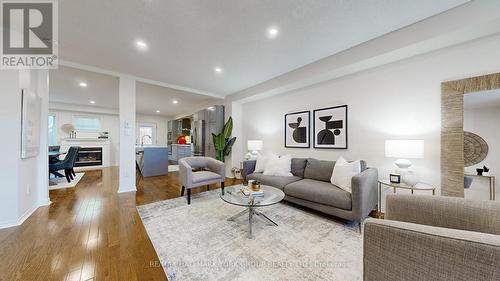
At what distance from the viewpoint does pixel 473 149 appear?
196 cm

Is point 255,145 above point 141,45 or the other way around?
the other way around

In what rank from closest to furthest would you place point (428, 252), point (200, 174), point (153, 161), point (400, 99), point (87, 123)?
point (428, 252) → point (400, 99) → point (200, 174) → point (153, 161) → point (87, 123)

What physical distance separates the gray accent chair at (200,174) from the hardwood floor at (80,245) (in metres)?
0.37

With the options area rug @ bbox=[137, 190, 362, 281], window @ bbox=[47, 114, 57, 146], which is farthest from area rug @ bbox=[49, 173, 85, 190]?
area rug @ bbox=[137, 190, 362, 281]

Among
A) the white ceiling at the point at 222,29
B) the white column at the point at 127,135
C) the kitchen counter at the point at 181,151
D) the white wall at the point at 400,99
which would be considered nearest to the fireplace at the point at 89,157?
the kitchen counter at the point at 181,151

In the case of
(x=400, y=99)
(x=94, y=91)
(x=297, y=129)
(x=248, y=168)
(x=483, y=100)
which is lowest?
(x=248, y=168)

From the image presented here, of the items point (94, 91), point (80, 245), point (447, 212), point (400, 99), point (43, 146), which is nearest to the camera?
point (447, 212)

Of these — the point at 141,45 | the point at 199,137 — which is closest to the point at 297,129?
the point at 141,45

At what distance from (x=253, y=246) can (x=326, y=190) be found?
1260mm

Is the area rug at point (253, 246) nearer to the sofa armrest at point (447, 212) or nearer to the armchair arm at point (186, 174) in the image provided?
the armchair arm at point (186, 174)

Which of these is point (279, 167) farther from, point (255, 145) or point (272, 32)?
point (272, 32)

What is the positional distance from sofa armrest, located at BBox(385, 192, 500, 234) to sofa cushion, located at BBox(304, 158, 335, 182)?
1.50 meters

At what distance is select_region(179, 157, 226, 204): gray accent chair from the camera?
300 cm

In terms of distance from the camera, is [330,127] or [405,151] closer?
[405,151]
